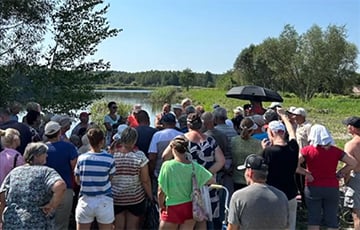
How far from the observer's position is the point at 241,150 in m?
5.09

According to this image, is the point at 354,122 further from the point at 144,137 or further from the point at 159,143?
the point at 144,137

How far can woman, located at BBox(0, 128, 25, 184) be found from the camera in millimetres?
4387

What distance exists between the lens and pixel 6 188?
11.9 feet

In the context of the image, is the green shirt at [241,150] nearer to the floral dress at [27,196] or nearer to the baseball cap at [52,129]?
the baseball cap at [52,129]

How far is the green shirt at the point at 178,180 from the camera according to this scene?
13.0ft

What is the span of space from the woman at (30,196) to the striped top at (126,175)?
912mm

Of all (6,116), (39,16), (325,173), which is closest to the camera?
(325,173)

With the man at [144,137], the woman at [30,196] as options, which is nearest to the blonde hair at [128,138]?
the man at [144,137]

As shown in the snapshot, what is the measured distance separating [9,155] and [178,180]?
1.82m

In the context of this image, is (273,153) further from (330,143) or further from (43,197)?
(43,197)

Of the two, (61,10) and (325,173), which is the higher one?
(61,10)

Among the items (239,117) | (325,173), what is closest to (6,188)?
(325,173)

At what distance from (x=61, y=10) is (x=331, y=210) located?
7846mm

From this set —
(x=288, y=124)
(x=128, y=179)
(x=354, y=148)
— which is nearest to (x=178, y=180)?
(x=128, y=179)
